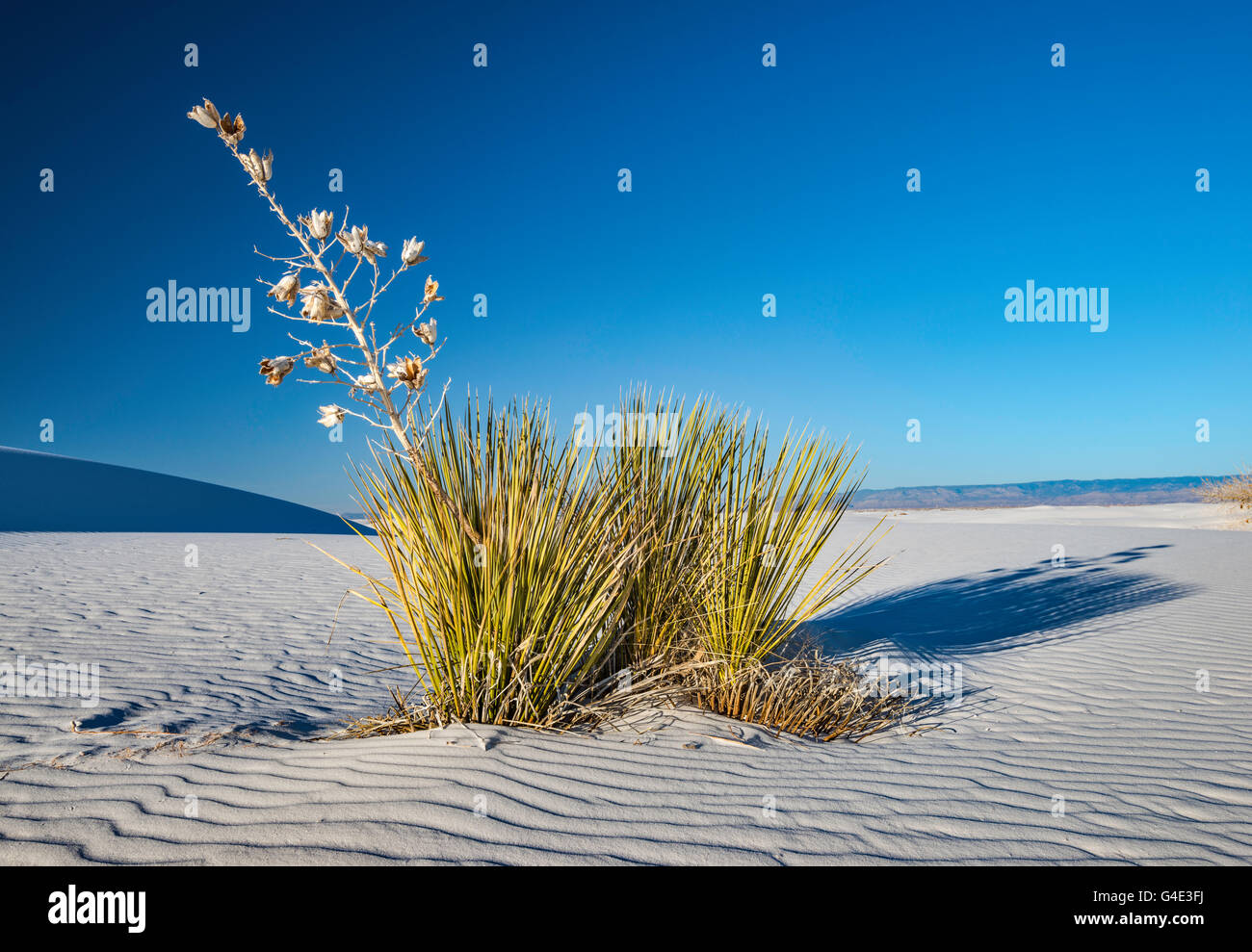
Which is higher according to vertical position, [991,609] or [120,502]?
[120,502]

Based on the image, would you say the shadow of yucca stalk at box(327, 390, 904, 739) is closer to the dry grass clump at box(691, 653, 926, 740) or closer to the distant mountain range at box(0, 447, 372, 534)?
the dry grass clump at box(691, 653, 926, 740)

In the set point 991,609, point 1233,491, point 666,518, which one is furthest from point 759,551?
point 1233,491

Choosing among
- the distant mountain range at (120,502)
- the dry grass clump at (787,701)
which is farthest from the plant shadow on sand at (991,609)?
the distant mountain range at (120,502)

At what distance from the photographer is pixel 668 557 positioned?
3627mm

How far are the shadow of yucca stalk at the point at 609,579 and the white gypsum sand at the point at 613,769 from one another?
0.70 ft

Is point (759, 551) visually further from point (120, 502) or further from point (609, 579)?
point (120, 502)

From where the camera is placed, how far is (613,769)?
259 cm

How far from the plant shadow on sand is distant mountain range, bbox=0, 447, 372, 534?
1890 centimetres

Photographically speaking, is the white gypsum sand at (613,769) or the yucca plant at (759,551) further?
the yucca plant at (759,551)

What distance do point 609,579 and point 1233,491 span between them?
74.9 ft

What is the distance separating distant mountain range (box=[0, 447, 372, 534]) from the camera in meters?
19.6

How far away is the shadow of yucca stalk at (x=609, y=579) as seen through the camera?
Answer: 286 centimetres

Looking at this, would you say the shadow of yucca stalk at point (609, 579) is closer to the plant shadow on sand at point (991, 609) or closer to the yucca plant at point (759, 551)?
the yucca plant at point (759, 551)
